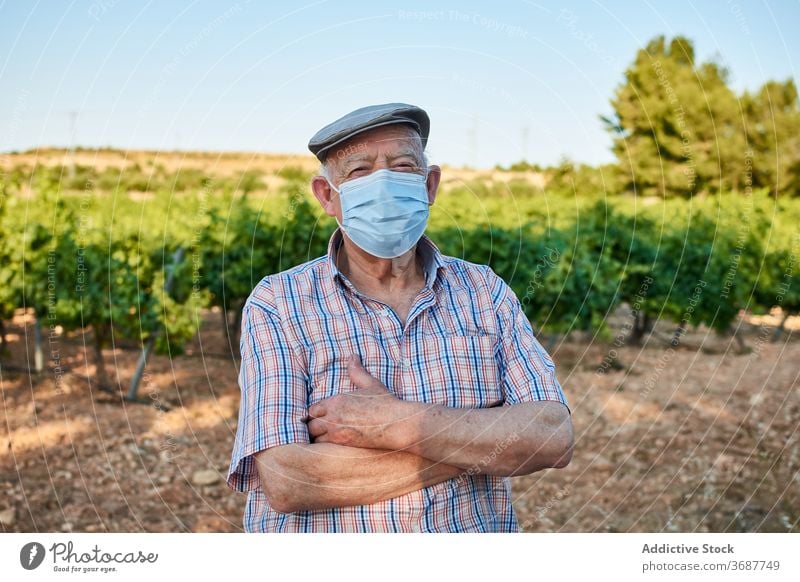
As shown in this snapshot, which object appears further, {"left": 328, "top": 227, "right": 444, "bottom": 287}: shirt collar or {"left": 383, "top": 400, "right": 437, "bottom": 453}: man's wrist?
{"left": 328, "top": 227, "right": 444, "bottom": 287}: shirt collar

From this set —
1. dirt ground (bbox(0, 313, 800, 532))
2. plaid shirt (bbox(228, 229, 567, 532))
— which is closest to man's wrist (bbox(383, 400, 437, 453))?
plaid shirt (bbox(228, 229, 567, 532))

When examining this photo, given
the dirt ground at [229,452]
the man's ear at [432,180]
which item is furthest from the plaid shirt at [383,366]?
the dirt ground at [229,452]

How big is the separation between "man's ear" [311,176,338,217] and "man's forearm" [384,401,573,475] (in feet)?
2.40

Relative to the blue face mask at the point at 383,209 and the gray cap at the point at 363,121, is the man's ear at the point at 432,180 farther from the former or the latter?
the gray cap at the point at 363,121

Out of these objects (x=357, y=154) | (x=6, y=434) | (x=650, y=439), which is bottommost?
(x=650, y=439)

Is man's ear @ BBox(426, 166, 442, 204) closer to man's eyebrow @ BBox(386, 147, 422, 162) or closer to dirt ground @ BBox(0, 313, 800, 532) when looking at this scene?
man's eyebrow @ BBox(386, 147, 422, 162)

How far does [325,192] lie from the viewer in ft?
7.89

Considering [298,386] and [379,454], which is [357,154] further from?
[379,454]

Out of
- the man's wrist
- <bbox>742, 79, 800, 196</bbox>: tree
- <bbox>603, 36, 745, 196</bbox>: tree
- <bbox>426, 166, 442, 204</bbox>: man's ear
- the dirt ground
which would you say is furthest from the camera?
<bbox>603, 36, 745, 196</bbox>: tree

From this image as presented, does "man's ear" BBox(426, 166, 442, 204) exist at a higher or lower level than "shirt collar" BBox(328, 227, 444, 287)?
higher

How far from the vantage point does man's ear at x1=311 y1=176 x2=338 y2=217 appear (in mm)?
2393

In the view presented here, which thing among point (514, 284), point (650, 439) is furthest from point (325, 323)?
point (514, 284)

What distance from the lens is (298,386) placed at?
210cm
